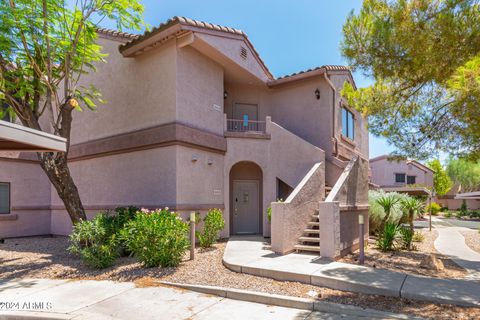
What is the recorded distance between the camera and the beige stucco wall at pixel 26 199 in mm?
14469

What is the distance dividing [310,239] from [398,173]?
36.7 meters

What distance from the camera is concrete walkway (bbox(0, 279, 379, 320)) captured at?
5668 millimetres

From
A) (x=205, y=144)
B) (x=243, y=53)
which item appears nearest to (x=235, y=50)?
(x=243, y=53)

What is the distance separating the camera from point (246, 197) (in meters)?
14.4

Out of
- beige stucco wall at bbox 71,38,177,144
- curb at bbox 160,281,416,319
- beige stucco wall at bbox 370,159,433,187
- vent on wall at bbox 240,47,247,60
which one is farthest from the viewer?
beige stucco wall at bbox 370,159,433,187

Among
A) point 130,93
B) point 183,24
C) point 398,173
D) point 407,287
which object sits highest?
point 183,24

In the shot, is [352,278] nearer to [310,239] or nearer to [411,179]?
[310,239]

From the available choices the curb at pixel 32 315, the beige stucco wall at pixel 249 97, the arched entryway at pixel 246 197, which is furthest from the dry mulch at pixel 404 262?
the beige stucco wall at pixel 249 97

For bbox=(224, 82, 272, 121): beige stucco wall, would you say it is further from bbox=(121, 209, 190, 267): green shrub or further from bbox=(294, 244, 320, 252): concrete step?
bbox=(121, 209, 190, 267): green shrub

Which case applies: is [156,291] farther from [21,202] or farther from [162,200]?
[21,202]

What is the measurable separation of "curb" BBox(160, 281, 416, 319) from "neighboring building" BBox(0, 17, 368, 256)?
303 centimetres

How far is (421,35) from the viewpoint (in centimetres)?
870

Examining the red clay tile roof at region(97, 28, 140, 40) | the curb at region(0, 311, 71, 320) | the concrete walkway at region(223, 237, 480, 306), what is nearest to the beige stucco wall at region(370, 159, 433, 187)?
the red clay tile roof at region(97, 28, 140, 40)

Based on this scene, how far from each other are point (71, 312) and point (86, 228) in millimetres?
3385
